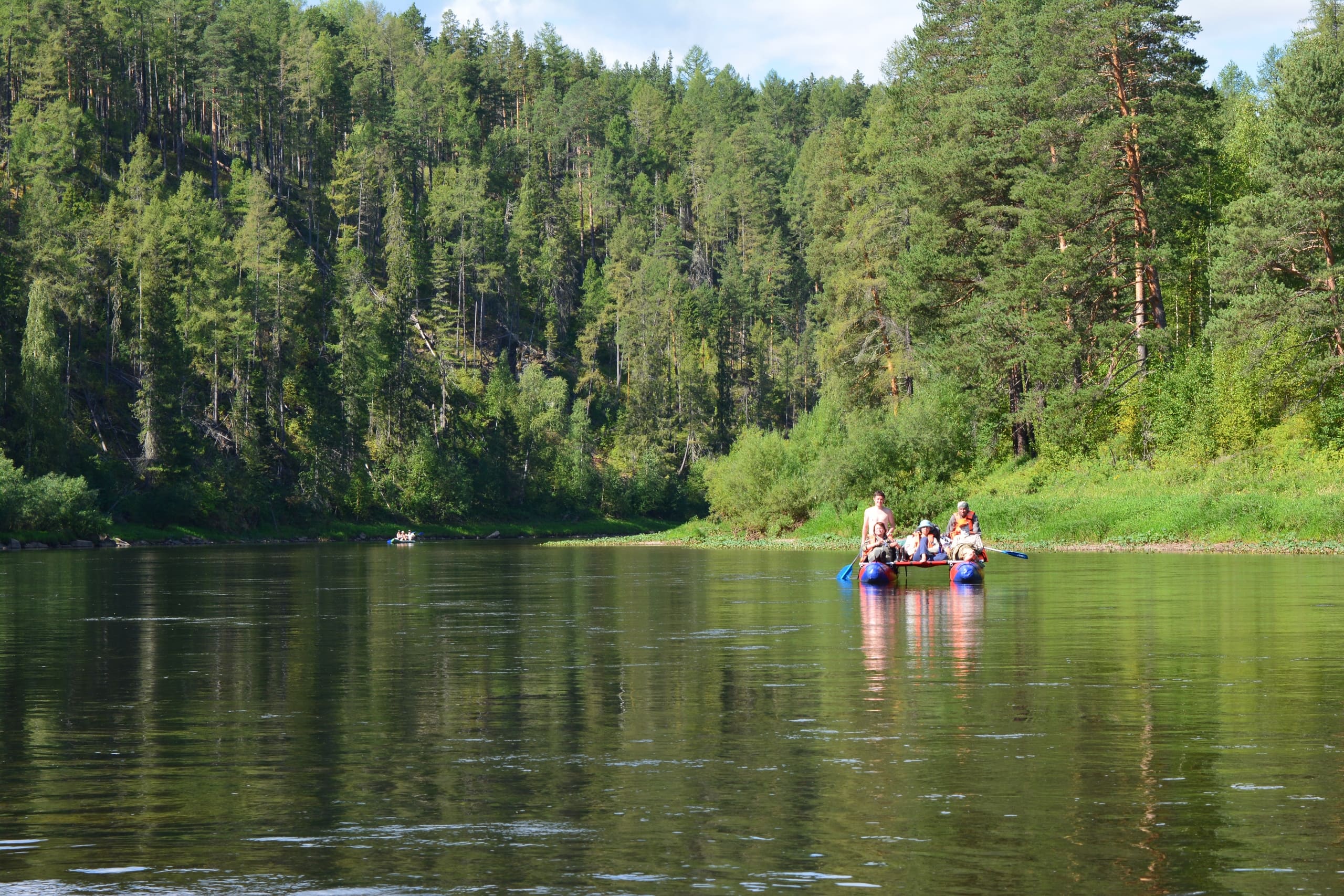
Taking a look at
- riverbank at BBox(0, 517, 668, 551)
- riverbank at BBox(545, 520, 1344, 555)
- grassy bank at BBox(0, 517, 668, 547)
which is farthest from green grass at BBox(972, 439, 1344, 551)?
grassy bank at BBox(0, 517, 668, 547)

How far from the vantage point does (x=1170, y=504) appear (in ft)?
193

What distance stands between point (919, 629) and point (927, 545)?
50.8 feet

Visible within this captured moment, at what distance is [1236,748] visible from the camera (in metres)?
12.1

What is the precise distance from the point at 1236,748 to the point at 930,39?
82127mm

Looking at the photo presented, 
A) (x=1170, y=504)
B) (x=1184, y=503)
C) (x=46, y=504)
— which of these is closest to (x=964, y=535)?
(x=1184, y=503)

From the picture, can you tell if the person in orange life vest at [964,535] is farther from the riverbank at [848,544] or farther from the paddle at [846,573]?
the riverbank at [848,544]

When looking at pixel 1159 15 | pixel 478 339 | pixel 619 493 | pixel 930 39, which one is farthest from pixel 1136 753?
pixel 478 339

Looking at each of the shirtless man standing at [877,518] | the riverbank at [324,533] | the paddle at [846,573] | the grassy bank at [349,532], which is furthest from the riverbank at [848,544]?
the shirtless man standing at [877,518]

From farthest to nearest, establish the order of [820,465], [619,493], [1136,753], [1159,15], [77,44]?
[77,44]
[619,493]
[820,465]
[1159,15]
[1136,753]

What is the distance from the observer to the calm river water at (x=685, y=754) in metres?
8.66

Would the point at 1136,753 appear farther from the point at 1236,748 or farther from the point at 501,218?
the point at 501,218

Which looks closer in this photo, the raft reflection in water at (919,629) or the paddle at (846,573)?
the raft reflection in water at (919,629)

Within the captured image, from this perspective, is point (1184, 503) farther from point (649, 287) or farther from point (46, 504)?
point (649, 287)

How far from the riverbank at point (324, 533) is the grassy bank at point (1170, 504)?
36926 mm
